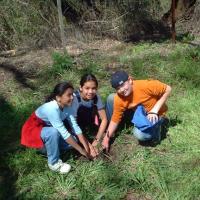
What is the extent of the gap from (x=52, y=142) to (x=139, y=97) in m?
0.91

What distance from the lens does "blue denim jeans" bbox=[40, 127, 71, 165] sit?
366 centimetres

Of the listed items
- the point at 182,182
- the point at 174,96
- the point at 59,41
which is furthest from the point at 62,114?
the point at 59,41

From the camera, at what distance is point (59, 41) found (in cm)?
696

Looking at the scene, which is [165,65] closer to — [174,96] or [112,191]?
[174,96]

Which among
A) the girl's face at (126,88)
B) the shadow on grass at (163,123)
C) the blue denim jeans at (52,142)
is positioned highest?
Answer: the girl's face at (126,88)

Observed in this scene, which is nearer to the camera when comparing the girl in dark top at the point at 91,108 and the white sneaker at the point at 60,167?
the white sneaker at the point at 60,167

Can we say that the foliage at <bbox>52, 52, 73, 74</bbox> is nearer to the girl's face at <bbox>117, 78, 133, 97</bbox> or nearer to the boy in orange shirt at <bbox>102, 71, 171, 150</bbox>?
the boy in orange shirt at <bbox>102, 71, 171, 150</bbox>

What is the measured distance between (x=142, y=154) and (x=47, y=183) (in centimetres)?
88

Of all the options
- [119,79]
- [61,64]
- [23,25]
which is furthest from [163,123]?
[23,25]

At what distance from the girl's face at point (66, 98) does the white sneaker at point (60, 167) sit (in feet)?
1.68

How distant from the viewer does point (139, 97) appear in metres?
4.07

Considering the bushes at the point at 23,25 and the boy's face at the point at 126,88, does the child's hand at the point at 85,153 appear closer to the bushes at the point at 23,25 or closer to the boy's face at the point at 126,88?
the boy's face at the point at 126,88

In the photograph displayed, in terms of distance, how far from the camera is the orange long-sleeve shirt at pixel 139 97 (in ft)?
13.3

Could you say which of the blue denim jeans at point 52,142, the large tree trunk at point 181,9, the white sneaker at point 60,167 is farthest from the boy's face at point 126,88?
the large tree trunk at point 181,9
